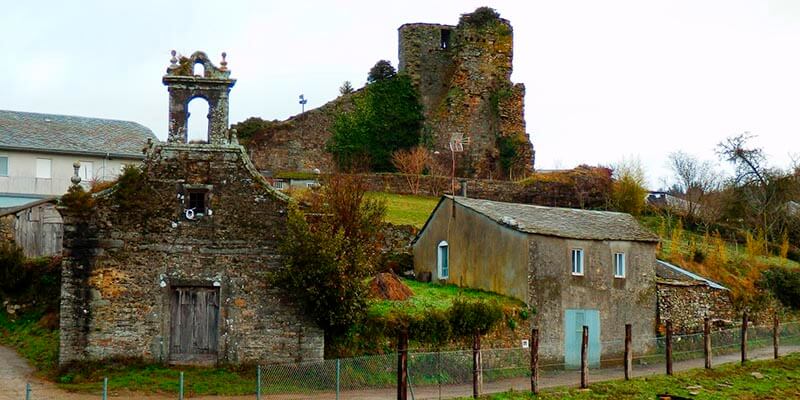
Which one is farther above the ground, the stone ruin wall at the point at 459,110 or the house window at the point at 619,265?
the stone ruin wall at the point at 459,110

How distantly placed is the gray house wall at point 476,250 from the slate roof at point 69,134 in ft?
58.6

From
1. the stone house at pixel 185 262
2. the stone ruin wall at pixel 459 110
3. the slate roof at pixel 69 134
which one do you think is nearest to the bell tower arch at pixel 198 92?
the stone house at pixel 185 262

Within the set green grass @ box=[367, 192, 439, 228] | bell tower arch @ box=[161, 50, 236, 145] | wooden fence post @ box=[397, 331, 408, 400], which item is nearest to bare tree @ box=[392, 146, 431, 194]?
green grass @ box=[367, 192, 439, 228]

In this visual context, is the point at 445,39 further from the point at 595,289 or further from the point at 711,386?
the point at 711,386

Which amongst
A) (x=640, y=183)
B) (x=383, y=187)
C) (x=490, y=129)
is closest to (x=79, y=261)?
(x=383, y=187)

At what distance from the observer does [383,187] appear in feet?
167

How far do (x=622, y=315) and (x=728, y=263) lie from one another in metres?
9.64

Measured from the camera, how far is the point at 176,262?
85.6 ft

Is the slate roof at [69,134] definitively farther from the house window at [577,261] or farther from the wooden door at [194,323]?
the house window at [577,261]

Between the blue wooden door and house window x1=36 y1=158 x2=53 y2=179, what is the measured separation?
2576cm

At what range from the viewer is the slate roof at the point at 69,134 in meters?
45.8

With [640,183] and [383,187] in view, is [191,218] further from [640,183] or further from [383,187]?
[640,183]

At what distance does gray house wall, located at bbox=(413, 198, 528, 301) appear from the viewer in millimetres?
30828

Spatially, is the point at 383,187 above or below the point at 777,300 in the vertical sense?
above
